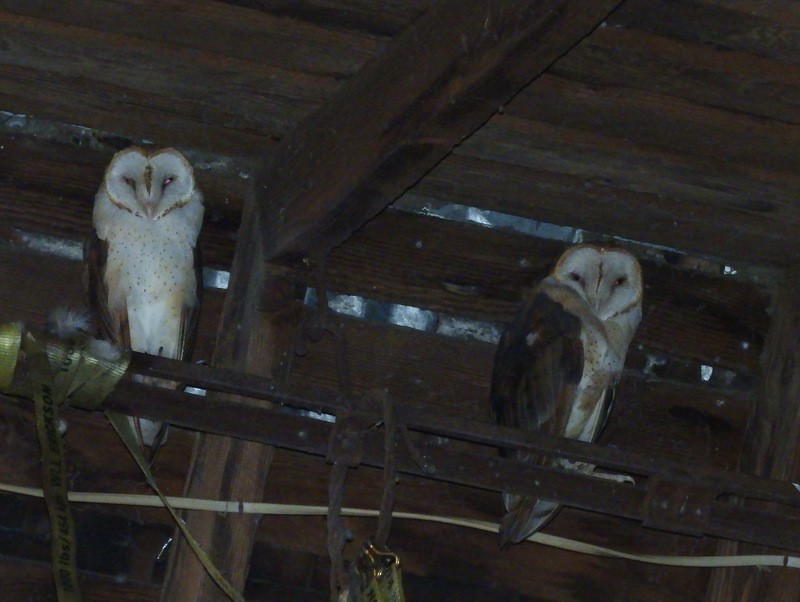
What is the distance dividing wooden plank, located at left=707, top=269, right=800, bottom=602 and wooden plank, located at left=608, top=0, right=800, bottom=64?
848 millimetres

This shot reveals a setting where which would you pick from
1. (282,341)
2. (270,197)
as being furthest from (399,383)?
(270,197)

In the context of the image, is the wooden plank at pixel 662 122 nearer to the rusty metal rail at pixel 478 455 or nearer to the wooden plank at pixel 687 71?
the wooden plank at pixel 687 71

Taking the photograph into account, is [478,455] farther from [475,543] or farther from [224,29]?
[224,29]

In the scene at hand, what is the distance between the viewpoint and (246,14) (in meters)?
2.20

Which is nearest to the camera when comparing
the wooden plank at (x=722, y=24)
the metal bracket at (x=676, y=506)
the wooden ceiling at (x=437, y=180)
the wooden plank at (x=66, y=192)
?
the wooden plank at (x=722, y=24)

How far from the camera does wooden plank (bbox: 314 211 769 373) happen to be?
280cm

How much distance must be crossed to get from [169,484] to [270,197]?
0.69 metres

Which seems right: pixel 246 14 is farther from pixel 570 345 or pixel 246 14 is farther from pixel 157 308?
pixel 570 345

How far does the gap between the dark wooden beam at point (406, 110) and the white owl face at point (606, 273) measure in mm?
679

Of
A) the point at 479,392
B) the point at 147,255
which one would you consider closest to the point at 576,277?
the point at 479,392

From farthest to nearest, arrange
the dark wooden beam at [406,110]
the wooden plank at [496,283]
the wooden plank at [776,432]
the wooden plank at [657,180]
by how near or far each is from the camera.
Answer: the wooden plank at [496,283], the wooden plank at [776,432], the wooden plank at [657,180], the dark wooden beam at [406,110]


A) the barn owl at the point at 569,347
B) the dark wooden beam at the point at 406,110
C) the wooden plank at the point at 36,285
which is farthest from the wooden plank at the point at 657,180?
the wooden plank at the point at 36,285

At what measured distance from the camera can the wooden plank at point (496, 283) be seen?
2805 millimetres

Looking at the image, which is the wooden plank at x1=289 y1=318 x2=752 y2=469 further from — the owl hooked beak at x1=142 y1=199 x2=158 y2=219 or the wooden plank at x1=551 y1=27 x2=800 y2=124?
the wooden plank at x1=551 y1=27 x2=800 y2=124
